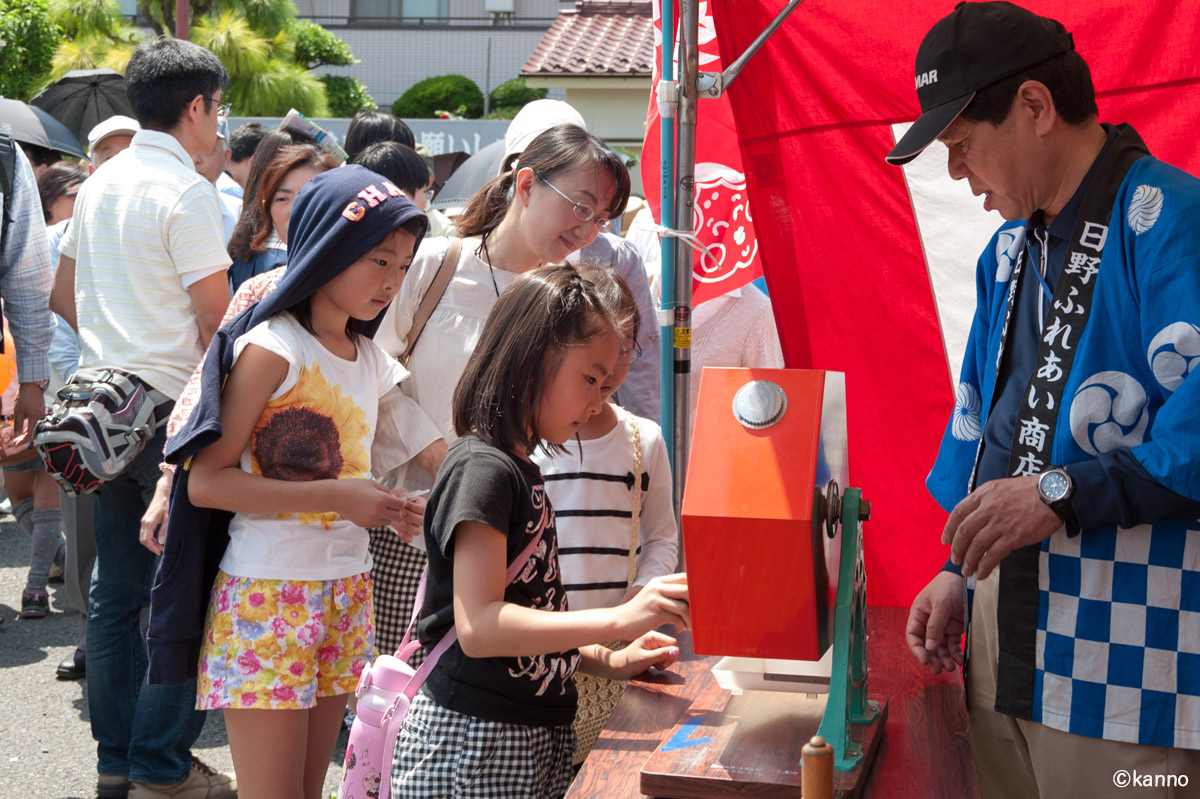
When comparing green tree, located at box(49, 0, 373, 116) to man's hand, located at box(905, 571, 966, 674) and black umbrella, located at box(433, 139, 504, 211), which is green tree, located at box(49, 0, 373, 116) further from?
Result: man's hand, located at box(905, 571, 966, 674)

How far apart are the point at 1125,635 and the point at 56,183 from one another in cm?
510

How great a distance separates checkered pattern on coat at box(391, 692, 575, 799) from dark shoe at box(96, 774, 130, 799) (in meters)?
1.77

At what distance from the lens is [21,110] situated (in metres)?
5.46

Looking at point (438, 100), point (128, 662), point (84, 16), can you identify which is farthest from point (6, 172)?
point (438, 100)

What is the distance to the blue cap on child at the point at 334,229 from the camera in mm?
2062

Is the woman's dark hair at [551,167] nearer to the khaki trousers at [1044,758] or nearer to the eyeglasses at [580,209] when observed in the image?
the eyeglasses at [580,209]

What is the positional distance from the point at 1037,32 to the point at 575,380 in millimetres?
851

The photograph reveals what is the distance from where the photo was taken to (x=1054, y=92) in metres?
1.61

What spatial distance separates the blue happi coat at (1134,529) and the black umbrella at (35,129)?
16.7ft

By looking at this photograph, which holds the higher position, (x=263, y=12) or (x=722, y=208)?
(x=263, y=12)

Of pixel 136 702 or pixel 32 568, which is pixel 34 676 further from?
pixel 136 702

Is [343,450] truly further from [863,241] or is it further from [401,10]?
[401,10]

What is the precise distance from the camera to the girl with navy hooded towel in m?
2.03

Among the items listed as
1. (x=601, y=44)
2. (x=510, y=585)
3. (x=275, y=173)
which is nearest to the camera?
(x=510, y=585)
